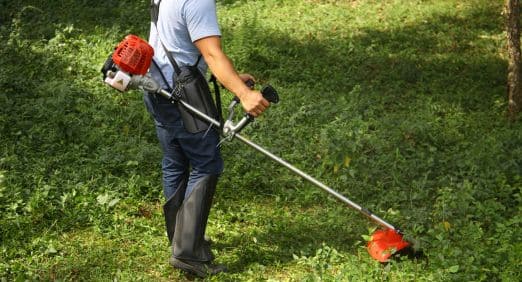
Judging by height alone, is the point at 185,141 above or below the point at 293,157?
above

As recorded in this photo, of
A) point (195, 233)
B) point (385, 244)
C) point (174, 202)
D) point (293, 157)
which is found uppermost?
point (174, 202)

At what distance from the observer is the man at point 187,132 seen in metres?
4.92

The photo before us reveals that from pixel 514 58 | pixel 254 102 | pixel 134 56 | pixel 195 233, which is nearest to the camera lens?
pixel 254 102

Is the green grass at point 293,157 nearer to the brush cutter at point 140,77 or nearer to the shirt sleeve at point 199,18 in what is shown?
the brush cutter at point 140,77

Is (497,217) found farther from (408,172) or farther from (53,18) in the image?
(53,18)

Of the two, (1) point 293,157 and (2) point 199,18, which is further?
(1) point 293,157

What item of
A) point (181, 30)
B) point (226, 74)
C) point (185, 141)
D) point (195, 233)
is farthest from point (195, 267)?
point (181, 30)

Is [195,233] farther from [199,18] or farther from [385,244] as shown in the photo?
[199,18]

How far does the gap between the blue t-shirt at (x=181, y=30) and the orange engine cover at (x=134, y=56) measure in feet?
0.47

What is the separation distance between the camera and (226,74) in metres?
4.96

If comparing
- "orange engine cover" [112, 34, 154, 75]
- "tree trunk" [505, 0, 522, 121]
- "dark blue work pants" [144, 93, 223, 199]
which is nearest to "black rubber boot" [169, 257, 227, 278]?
"dark blue work pants" [144, 93, 223, 199]

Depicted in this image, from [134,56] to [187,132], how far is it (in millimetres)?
695

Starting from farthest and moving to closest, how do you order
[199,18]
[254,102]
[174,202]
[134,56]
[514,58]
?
[514,58] → [174,202] → [134,56] → [254,102] → [199,18]

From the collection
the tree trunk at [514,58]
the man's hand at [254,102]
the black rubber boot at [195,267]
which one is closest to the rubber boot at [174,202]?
the black rubber boot at [195,267]
